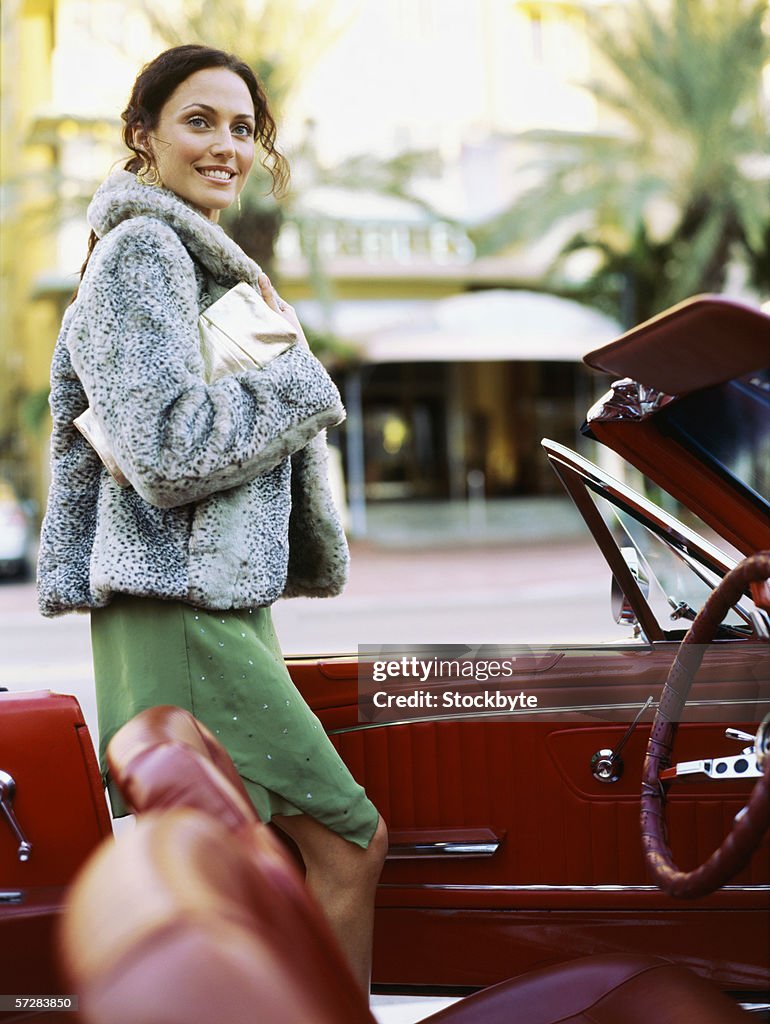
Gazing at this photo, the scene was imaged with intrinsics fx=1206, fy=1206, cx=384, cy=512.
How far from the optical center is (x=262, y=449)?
1.75 meters

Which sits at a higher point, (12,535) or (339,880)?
(339,880)

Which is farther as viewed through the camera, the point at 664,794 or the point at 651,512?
the point at 651,512

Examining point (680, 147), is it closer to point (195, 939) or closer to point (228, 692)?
point (228, 692)

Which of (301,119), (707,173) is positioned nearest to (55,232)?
(301,119)

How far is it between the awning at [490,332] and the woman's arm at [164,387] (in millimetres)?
14647

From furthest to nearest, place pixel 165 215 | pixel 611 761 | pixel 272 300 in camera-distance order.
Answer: pixel 611 761 < pixel 272 300 < pixel 165 215

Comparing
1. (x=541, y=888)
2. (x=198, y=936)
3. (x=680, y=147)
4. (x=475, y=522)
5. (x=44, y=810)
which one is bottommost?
(x=475, y=522)

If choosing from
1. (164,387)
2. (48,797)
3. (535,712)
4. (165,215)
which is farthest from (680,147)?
(48,797)

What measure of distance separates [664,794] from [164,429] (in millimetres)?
847

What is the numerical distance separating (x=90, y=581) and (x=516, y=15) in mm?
24251

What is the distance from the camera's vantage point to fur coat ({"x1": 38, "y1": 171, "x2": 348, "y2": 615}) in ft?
5.59

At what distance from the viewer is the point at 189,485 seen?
5.60 ft

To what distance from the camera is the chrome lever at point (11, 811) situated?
185cm

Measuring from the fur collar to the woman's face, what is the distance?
5cm
